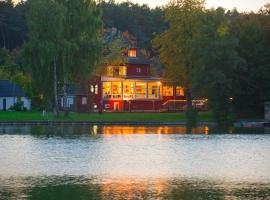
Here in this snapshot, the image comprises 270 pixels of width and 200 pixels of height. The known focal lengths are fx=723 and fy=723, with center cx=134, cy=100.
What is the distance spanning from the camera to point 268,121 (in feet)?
307

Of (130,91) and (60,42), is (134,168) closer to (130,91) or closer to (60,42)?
(60,42)

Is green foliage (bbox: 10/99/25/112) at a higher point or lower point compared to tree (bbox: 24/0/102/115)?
lower

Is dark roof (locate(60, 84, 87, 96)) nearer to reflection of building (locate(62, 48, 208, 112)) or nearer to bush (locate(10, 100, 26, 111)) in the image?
reflection of building (locate(62, 48, 208, 112))

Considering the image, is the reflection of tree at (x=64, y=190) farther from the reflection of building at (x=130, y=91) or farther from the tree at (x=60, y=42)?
the reflection of building at (x=130, y=91)

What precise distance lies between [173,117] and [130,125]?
10.2 metres

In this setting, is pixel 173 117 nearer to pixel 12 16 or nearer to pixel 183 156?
pixel 183 156

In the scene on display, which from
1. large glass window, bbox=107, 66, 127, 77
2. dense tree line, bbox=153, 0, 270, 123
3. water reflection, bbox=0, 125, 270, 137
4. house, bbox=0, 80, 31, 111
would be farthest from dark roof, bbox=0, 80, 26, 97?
water reflection, bbox=0, 125, 270, 137

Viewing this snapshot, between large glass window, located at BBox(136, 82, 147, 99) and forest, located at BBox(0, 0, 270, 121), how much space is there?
23.5 metres

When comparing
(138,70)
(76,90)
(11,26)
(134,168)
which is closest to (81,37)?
(76,90)

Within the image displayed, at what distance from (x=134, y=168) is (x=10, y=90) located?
81.5 metres

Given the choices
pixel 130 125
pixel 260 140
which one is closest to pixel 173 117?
pixel 130 125

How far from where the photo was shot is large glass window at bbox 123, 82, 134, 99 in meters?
127

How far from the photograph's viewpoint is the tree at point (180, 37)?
102 meters

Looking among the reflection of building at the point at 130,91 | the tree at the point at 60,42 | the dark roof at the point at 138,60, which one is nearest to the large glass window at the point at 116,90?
the reflection of building at the point at 130,91
